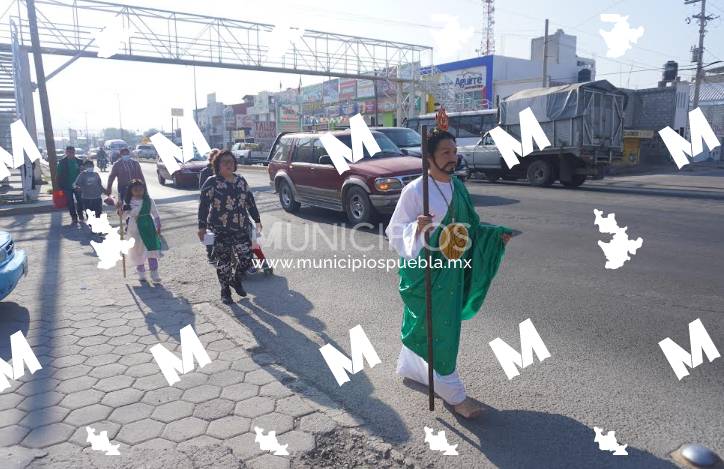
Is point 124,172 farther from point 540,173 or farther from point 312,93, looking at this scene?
point 312,93

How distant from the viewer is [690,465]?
2.76m

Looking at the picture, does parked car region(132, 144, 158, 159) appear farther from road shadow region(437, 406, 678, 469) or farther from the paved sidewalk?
road shadow region(437, 406, 678, 469)

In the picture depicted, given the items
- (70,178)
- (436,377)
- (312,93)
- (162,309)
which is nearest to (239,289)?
(162,309)

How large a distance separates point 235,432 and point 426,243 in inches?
64.9

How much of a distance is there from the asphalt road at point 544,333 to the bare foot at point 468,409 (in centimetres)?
7

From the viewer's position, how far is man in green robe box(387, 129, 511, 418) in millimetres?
3283

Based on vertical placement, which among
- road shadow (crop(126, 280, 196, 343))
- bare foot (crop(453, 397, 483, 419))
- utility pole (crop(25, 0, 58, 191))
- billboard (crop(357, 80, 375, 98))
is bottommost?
road shadow (crop(126, 280, 196, 343))

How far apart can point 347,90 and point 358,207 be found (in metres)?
40.6

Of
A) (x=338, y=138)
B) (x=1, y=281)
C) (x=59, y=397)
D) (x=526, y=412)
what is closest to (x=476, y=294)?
(x=526, y=412)

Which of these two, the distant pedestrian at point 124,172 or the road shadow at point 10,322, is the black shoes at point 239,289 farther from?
the distant pedestrian at point 124,172

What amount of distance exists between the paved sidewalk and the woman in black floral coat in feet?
1.61

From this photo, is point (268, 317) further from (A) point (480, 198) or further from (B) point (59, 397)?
(A) point (480, 198)

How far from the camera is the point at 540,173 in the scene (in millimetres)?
17781

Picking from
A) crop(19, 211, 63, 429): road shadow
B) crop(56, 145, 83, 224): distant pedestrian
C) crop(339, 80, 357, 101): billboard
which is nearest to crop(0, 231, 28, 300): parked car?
crop(19, 211, 63, 429): road shadow
